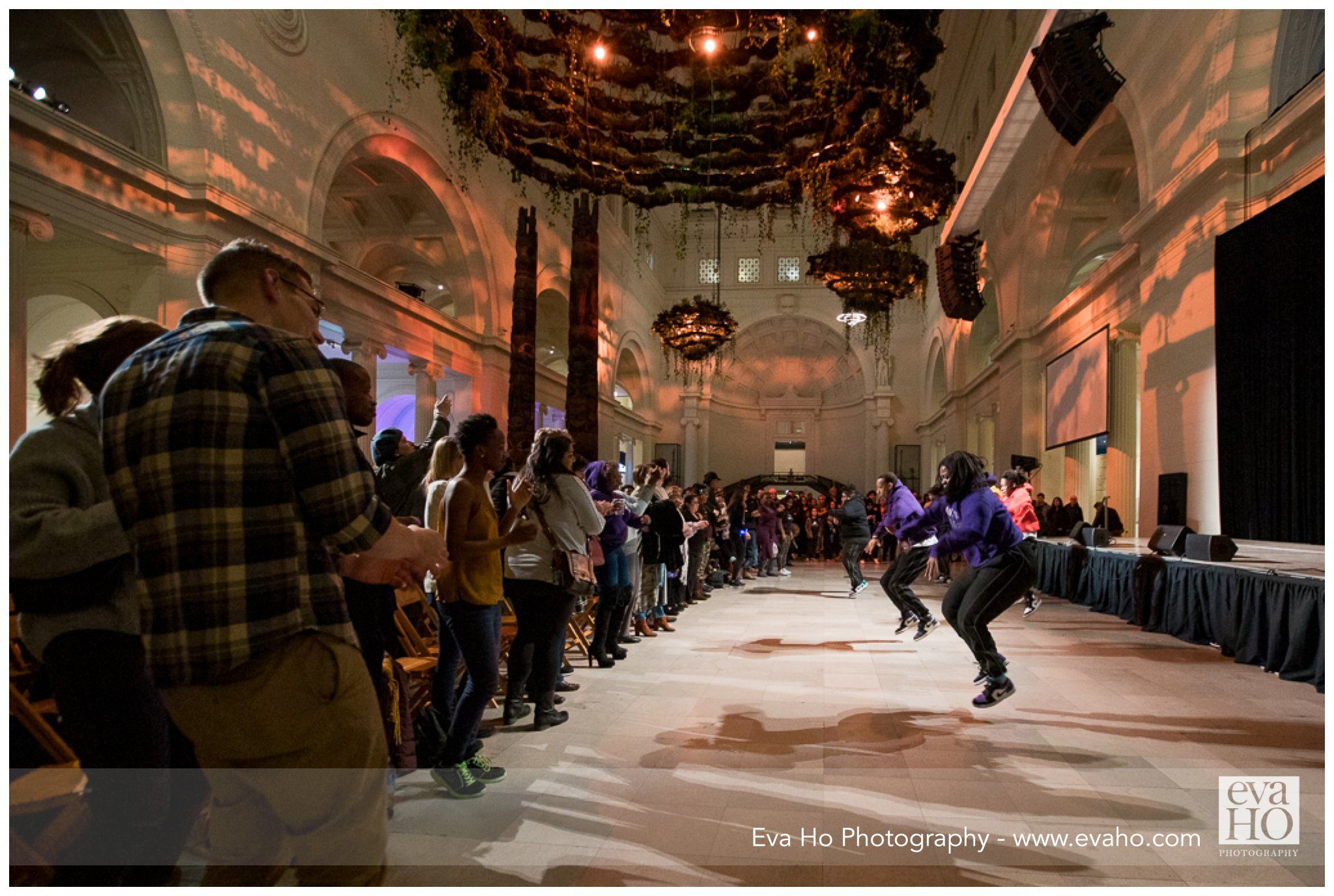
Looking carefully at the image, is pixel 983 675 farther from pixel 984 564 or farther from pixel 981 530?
pixel 981 530

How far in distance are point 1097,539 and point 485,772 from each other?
970 cm

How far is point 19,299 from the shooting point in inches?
265

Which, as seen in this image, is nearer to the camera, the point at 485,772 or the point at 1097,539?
the point at 485,772

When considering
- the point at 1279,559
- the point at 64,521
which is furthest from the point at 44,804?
the point at 1279,559

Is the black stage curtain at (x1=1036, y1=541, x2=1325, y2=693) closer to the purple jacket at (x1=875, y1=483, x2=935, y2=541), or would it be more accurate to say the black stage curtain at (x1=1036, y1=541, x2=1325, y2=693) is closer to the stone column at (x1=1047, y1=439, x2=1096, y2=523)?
the purple jacket at (x1=875, y1=483, x2=935, y2=541)

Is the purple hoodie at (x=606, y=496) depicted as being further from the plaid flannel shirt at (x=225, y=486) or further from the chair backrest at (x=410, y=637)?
the plaid flannel shirt at (x=225, y=486)

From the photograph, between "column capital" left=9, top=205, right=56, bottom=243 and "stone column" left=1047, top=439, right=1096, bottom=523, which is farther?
"stone column" left=1047, top=439, right=1096, bottom=523

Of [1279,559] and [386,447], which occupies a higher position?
[386,447]

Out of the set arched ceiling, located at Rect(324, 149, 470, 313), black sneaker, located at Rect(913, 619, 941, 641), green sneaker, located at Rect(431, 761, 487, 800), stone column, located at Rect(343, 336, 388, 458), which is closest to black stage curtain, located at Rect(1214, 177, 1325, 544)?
black sneaker, located at Rect(913, 619, 941, 641)

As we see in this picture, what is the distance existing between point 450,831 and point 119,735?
1.43 metres

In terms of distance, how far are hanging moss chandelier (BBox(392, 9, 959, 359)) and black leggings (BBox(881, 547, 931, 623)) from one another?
450 centimetres

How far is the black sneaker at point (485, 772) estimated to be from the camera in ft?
12.1

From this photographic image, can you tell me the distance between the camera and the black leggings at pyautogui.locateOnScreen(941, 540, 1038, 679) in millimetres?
5160

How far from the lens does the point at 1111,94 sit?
981 centimetres
